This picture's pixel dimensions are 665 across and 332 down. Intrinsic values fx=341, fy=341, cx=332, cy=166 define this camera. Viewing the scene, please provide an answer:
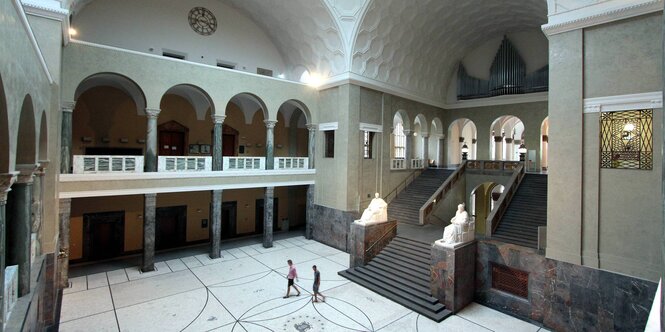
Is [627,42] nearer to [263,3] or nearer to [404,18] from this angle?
[404,18]

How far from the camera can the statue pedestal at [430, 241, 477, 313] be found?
1024 centimetres

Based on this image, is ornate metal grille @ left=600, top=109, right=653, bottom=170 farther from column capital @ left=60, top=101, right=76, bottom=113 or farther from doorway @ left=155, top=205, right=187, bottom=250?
doorway @ left=155, top=205, right=187, bottom=250

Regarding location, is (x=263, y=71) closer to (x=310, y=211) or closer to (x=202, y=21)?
(x=202, y=21)

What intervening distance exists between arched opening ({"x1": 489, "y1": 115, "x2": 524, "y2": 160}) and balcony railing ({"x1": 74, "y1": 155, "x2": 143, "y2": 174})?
22.1 m

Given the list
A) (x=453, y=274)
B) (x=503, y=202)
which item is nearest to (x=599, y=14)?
(x=503, y=202)

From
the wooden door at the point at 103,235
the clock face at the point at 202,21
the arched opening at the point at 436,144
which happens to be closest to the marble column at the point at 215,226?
the wooden door at the point at 103,235

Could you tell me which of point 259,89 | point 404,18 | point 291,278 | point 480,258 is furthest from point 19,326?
point 404,18

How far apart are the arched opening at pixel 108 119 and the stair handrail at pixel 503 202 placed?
47.8 feet

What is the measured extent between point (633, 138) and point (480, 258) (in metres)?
5.28

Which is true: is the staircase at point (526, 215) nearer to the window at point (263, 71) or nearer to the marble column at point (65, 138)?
the window at point (263, 71)

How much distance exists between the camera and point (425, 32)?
58.3 feet

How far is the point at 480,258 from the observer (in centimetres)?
1111

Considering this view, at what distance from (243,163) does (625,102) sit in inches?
545

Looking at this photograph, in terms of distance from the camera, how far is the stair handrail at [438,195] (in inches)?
599
